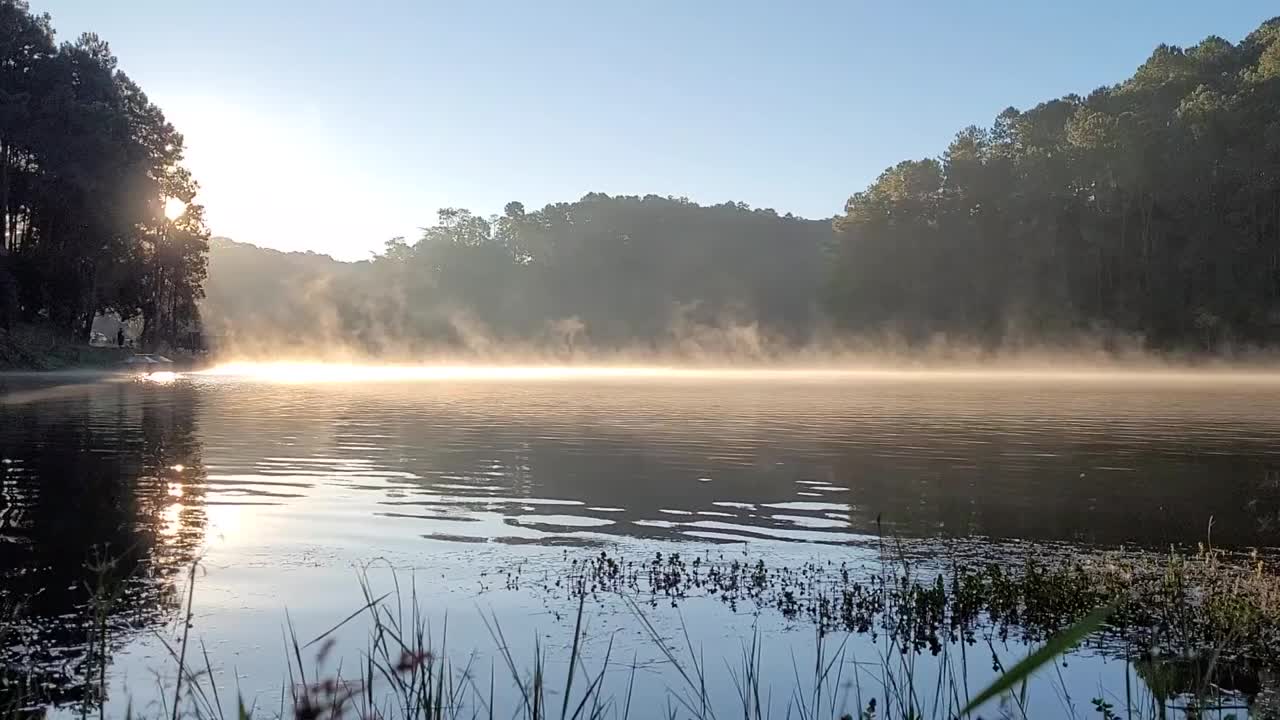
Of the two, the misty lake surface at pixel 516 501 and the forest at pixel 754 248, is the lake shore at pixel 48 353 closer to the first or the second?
the forest at pixel 754 248

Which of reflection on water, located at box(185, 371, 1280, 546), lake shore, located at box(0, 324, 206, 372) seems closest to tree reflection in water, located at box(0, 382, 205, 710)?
reflection on water, located at box(185, 371, 1280, 546)

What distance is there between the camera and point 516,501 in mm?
18141

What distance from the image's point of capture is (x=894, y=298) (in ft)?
366

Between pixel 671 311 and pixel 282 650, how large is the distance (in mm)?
137955

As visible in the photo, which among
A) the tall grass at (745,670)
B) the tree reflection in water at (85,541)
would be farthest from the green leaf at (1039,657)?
the tall grass at (745,670)

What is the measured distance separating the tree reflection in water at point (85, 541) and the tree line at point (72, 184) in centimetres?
3847

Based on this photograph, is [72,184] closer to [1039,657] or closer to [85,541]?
[85,541]

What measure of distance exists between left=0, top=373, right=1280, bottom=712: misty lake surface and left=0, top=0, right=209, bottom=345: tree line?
100ft

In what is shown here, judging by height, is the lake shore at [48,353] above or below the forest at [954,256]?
below

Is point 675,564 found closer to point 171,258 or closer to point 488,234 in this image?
point 171,258

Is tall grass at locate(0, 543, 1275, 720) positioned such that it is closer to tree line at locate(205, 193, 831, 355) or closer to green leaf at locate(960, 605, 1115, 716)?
green leaf at locate(960, 605, 1115, 716)

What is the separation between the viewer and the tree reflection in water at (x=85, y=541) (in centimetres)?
814

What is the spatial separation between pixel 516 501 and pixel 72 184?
5843 centimetres

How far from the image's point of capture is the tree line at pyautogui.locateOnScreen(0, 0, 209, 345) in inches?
2480
